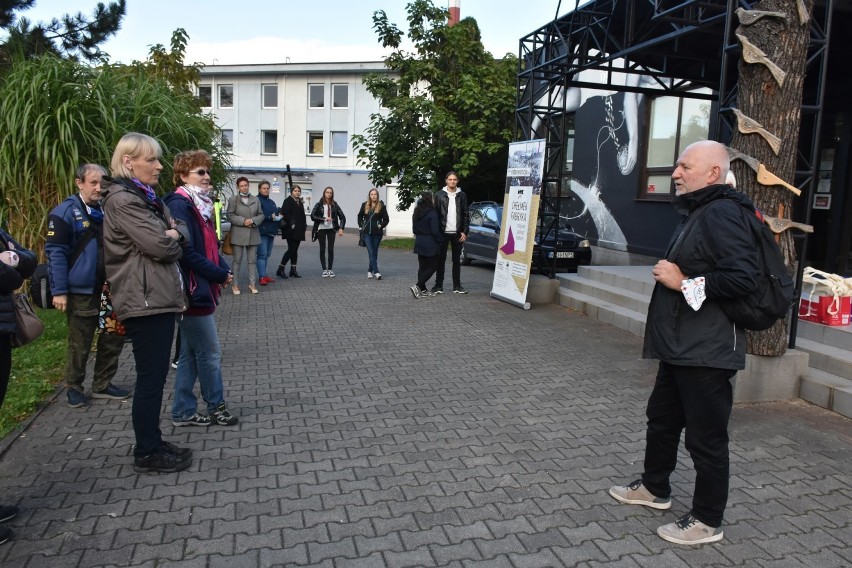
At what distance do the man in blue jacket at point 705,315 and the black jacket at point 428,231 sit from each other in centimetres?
765

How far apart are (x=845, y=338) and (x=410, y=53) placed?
55.5 ft

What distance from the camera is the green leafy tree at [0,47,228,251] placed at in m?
7.53

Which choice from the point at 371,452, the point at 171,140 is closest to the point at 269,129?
the point at 171,140

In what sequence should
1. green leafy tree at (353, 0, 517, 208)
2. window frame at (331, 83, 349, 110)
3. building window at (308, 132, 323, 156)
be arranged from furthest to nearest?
building window at (308, 132, 323, 156), window frame at (331, 83, 349, 110), green leafy tree at (353, 0, 517, 208)

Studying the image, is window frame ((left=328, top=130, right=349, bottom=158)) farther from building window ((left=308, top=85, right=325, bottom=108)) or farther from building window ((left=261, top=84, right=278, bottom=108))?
building window ((left=261, top=84, right=278, bottom=108))

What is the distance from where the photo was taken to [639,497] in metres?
3.70

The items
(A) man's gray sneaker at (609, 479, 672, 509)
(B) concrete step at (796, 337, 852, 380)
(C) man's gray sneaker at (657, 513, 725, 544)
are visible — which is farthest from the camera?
(B) concrete step at (796, 337, 852, 380)

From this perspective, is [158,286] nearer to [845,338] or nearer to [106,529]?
[106,529]

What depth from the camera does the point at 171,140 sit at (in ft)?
29.2

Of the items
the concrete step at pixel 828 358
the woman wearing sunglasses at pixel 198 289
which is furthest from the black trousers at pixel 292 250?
the concrete step at pixel 828 358

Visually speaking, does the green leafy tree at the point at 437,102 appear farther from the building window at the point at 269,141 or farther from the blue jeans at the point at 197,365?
the building window at the point at 269,141

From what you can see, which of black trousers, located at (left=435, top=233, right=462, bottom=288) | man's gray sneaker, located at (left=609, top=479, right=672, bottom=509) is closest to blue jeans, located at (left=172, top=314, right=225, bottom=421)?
man's gray sneaker, located at (left=609, top=479, right=672, bottom=509)

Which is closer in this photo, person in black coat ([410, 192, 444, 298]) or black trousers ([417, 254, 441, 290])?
person in black coat ([410, 192, 444, 298])

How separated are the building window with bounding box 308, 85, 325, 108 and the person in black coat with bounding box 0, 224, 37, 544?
37.1 meters
